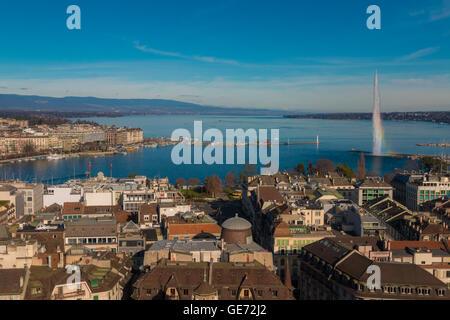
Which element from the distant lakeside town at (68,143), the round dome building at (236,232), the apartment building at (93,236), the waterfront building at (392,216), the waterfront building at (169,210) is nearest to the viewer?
the round dome building at (236,232)

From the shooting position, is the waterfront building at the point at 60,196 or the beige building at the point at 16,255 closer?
the beige building at the point at 16,255

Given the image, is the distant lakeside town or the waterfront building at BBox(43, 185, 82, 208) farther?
the distant lakeside town

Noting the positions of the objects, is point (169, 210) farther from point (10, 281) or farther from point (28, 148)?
point (28, 148)

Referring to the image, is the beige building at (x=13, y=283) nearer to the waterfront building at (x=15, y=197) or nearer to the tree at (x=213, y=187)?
the waterfront building at (x=15, y=197)

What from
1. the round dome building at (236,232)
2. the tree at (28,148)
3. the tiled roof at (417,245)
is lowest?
the tiled roof at (417,245)

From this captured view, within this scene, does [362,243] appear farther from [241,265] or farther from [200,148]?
[200,148]

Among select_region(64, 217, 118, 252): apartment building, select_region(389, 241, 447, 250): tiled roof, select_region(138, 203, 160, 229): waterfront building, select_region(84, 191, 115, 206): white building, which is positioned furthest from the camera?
select_region(84, 191, 115, 206): white building

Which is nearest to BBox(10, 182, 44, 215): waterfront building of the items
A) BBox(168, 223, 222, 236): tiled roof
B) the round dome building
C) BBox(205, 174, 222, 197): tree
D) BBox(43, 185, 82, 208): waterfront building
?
BBox(43, 185, 82, 208): waterfront building

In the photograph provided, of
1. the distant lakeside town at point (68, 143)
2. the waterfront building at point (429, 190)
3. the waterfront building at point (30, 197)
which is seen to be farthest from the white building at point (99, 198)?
the distant lakeside town at point (68, 143)

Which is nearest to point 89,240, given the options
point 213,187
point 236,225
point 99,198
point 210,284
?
point 236,225

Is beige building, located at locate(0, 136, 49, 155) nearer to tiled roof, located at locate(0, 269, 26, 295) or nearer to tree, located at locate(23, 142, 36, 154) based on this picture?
tree, located at locate(23, 142, 36, 154)
